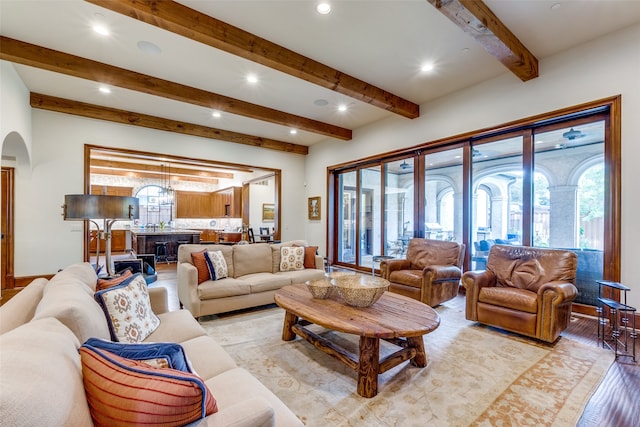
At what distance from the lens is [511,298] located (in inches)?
116

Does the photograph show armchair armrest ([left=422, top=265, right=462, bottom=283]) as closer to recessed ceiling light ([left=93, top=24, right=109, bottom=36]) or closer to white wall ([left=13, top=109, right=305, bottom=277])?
recessed ceiling light ([left=93, top=24, right=109, bottom=36])

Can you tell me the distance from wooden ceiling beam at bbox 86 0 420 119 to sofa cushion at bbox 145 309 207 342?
2614 mm

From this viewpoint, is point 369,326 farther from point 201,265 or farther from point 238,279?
point 201,265

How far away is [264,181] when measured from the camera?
34.3ft

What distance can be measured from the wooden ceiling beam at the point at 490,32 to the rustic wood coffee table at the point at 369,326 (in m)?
2.61

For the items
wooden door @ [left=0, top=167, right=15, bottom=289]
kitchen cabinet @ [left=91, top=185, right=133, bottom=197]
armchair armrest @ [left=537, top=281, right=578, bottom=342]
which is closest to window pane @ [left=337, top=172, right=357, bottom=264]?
armchair armrest @ [left=537, top=281, right=578, bottom=342]

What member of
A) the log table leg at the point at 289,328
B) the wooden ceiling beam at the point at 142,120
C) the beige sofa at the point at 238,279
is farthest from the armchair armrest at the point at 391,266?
the wooden ceiling beam at the point at 142,120

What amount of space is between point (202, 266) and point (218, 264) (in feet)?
0.63

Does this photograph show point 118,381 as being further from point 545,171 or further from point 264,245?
point 545,171

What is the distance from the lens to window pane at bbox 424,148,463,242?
4.86 m

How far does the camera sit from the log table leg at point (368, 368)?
6.49ft

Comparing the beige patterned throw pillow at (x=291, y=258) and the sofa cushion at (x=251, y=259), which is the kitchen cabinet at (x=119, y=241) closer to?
the sofa cushion at (x=251, y=259)

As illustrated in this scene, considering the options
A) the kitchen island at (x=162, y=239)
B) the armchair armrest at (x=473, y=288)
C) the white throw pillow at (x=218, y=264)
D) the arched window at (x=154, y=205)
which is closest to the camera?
the armchair armrest at (x=473, y=288)

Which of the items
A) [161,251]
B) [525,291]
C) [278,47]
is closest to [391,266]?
[525,291]
